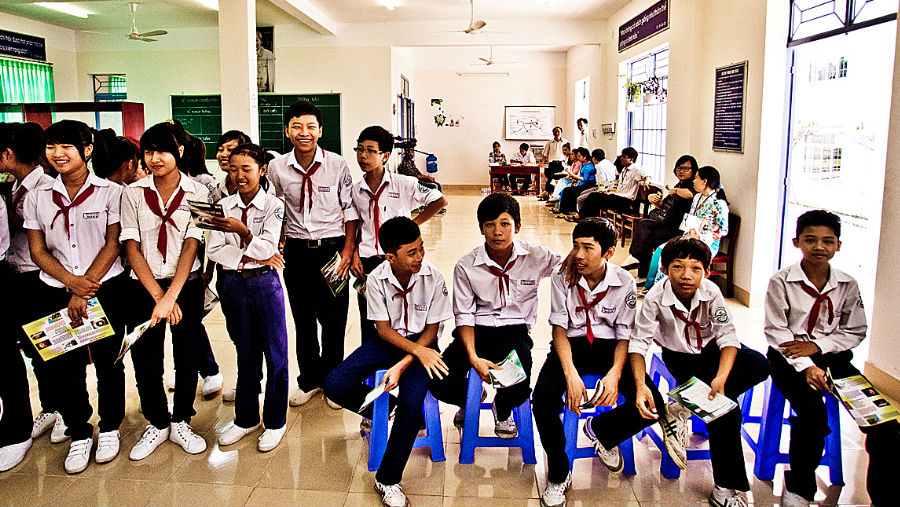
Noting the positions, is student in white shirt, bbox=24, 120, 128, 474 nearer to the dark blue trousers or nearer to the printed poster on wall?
the dark blue trousers

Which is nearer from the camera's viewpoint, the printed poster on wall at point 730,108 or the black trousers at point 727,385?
the black trousers at point 727,385

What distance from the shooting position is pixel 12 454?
9.53 feet

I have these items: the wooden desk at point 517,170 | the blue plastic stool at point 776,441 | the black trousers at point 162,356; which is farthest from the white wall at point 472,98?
the blue plastic stool at point 776,441

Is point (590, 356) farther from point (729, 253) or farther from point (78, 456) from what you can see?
point (729, 253)

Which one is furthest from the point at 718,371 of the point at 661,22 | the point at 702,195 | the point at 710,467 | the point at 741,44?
the point at 661,22

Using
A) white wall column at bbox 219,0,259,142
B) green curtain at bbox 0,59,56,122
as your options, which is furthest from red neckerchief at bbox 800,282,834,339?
green curtain at bbox 0,59,56,122

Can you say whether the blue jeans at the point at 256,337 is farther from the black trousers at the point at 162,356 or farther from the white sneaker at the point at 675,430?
the white sneaker at the point at 675,430

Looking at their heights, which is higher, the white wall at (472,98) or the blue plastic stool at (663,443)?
the white wall at (472,98)

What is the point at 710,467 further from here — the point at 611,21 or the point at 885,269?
the point at 611,21

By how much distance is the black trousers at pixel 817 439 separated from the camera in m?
2.42

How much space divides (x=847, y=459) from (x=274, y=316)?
250 centimetres

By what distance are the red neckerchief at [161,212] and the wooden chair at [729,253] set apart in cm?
438

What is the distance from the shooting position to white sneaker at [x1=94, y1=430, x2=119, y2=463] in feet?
9.53

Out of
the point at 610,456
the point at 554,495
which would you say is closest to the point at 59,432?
the point at 554,495
